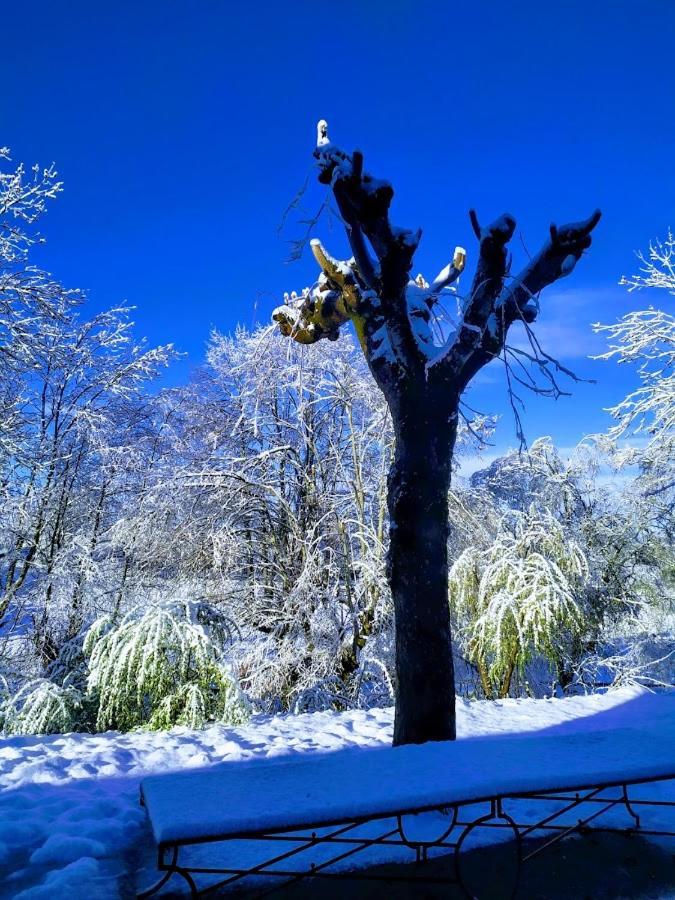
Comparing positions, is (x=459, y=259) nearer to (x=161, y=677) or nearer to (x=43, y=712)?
(x=161, y=677)

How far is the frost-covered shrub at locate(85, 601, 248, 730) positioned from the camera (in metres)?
6.48

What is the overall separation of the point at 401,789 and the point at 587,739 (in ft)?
5.40

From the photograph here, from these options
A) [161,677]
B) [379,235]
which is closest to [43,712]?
[161,677]

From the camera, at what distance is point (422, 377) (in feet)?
13.4

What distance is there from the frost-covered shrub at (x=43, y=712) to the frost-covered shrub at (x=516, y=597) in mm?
5567

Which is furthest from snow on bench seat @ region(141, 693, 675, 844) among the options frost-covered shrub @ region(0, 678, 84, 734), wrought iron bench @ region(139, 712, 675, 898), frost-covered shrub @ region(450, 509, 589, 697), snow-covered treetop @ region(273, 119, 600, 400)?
frost-covered shrub @ region(0, 678, 84, 734)

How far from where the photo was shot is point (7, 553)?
32.8ft

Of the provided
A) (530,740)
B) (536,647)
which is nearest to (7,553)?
(536,647)

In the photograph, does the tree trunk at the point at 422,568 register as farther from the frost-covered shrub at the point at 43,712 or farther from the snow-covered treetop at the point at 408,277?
the frost-covered shrub at the point at 43,712

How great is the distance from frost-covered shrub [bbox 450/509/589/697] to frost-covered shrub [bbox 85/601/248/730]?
3.79 meters

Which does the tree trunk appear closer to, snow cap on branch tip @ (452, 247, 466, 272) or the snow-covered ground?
the snow-covered ground

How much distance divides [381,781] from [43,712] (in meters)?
6.31

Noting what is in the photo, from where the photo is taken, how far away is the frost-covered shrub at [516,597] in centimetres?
830

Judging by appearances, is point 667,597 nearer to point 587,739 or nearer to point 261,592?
point 261,592
